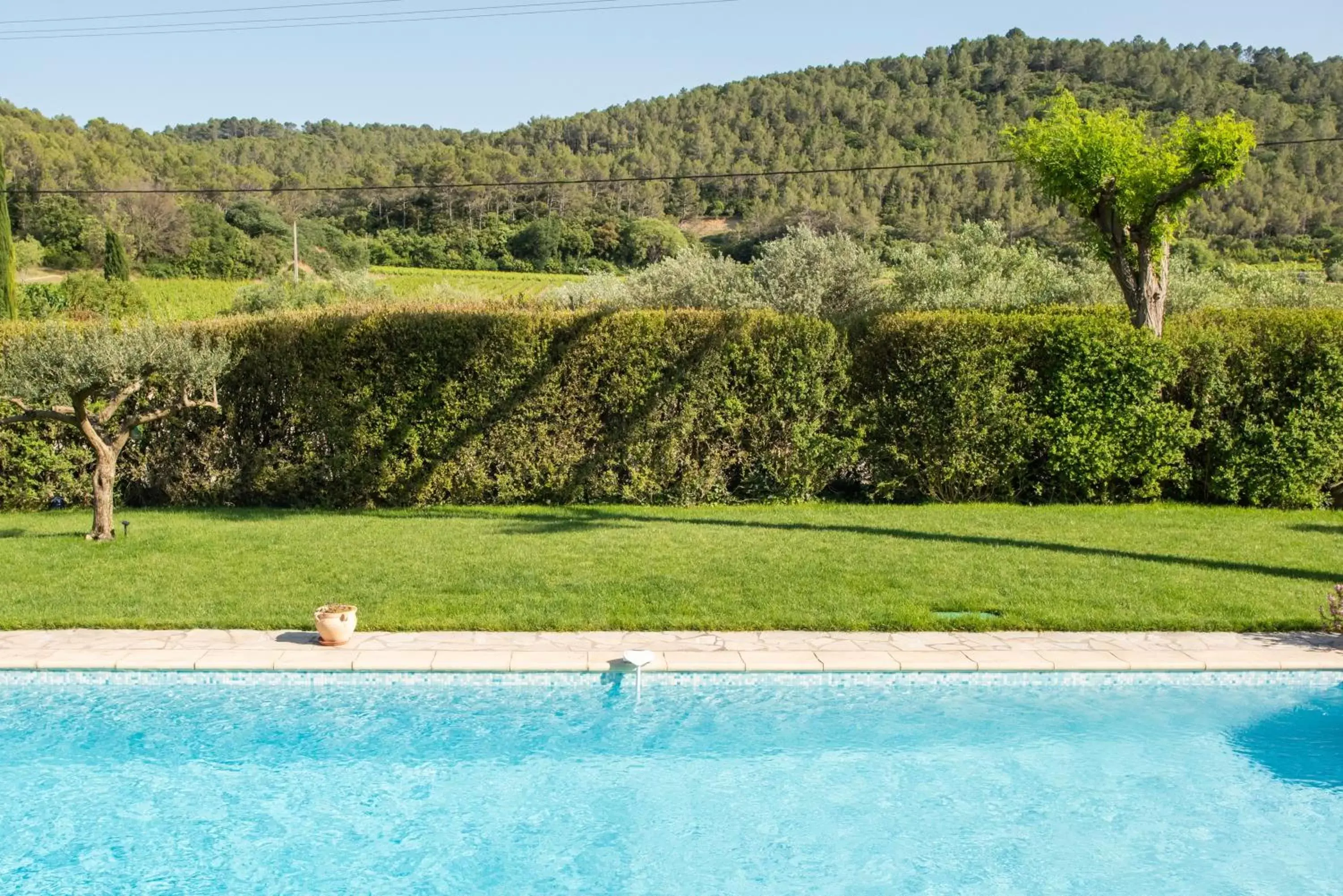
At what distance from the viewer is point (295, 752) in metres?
6.26

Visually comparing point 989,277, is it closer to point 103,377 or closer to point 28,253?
point 103,377

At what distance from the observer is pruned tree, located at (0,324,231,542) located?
9.99 m

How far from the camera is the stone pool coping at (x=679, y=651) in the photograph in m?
6.73

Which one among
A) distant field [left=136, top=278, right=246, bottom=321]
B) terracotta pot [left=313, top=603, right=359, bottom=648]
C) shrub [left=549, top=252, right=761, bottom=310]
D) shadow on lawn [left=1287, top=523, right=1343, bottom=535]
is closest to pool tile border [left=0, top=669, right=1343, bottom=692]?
terracotta pot [left=313, top=603, right=359, bottom=648]

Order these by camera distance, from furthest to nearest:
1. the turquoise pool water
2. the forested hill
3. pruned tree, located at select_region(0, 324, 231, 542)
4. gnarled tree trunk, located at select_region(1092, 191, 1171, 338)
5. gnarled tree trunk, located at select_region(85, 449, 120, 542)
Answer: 1. the forested hill
2. gnarled tree trunk, located at select_region(1092, 191, 1171, 338)
3. pruned tree, located at select_region(0, 324, 231, 542)
4. gnarled tree trunk, located at select_region(85, 449, 120, 542)
5. the turquoise pool water

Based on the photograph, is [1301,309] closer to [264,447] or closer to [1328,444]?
[1328,444]

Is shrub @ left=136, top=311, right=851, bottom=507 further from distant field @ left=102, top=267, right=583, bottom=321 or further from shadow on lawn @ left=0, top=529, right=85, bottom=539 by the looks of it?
distant field @ left=102, top=267, right=583, bottom=321

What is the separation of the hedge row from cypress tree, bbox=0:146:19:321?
15.6 meters

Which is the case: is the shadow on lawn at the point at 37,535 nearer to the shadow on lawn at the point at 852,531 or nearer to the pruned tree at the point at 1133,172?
the shadow on lawn at the point at 852,531

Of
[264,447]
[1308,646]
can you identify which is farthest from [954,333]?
[264,447]

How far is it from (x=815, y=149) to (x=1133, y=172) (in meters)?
38.6

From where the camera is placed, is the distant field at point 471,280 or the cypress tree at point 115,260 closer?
the distant field at point 471,280

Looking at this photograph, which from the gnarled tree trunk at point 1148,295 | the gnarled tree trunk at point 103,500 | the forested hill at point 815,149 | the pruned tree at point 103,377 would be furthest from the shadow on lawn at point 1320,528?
the forested hill at point 815,149

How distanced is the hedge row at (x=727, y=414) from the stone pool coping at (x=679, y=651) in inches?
211
